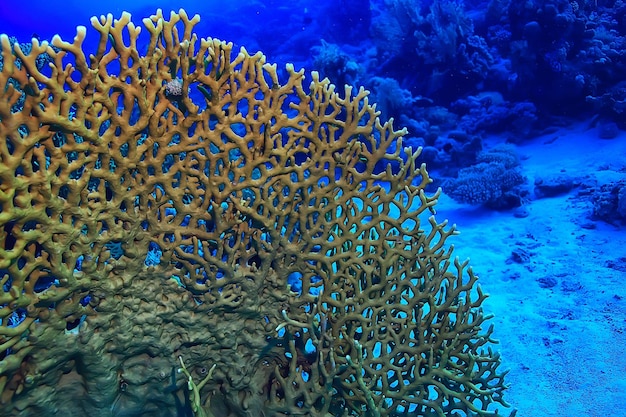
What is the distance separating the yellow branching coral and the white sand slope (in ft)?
5.86

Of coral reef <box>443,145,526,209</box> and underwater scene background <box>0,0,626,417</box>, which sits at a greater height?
coral reef <box>443,145,526,209</box>

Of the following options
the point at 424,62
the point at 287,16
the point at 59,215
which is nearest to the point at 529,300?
the point at 59,215

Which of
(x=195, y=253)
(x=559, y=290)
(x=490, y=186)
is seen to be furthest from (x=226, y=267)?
(x=490, y=186)

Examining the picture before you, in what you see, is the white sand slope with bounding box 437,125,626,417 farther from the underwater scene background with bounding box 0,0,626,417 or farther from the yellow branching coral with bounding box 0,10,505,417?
the yellow branching coral with bounding box 0,10,505,417

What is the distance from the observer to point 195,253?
9.07 ft

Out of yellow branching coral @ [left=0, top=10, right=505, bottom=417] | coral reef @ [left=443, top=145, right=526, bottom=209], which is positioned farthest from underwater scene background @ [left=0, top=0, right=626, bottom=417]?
coral reef @ [left=443, top=145, right=526, bottom=209]

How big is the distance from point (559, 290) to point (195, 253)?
216 inches

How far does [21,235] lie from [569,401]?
4.99 m

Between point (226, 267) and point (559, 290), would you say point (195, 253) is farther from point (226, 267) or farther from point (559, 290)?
point (559, 290)

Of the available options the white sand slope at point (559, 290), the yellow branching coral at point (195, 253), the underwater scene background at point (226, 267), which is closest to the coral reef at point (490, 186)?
the white sand slope at point (559, 290)

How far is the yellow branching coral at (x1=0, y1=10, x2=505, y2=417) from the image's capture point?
227 centimetres

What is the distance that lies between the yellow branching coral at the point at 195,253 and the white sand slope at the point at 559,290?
5.86 feet

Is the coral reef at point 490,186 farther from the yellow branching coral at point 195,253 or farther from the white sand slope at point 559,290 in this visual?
the yellow branching coral at point 195,253

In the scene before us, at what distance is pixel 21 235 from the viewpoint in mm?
2189
